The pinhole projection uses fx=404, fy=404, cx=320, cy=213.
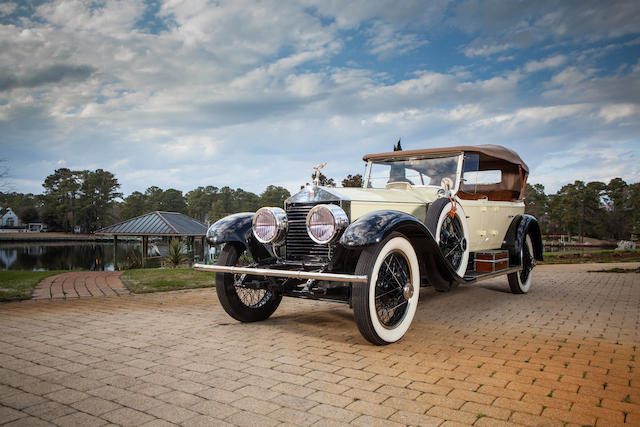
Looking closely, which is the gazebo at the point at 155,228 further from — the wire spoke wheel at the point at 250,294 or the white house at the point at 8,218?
the white house at the point at 8,218

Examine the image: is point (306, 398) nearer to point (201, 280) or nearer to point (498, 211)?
point (498, 211)

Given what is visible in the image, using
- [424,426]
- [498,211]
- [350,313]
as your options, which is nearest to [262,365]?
[424,426]

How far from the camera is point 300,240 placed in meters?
4.35

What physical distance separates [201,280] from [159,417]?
5951 mm

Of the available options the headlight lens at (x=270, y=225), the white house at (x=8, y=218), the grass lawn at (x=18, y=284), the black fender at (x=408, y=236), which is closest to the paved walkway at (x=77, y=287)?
the grass lawn at (x=18, y=284)

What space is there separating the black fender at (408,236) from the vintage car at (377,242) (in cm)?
1

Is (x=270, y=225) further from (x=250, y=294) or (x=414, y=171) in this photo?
(x=414, y=171)

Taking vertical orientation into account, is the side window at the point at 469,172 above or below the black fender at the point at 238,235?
above

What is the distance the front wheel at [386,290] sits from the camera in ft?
10.9

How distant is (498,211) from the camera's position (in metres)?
6.13

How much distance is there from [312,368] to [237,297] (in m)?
1.63

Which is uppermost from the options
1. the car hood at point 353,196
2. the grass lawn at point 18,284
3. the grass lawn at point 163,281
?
the car hood at point 353,196

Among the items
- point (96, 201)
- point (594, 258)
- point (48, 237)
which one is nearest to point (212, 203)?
point (96, 201)

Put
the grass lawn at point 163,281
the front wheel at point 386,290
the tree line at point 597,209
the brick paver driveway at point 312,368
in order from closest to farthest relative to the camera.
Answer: the brick paver driveway at point 312,368 → the front wheel at point 386,290 → the grass lawn at point 163,281 → the tree line at point 597,209
